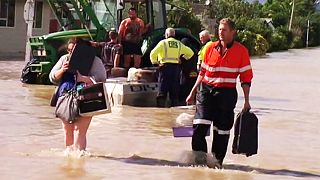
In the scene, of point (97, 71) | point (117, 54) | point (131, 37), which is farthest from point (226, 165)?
point (131, 37)

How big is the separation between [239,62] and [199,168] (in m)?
1.29

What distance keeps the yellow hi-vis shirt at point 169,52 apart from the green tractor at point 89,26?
2503mm

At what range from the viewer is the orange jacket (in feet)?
29.2

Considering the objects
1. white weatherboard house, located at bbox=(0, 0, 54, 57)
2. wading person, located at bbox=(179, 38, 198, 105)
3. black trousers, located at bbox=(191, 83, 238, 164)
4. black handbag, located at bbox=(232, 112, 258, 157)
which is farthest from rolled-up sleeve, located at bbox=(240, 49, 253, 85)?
white weatherboard house, located at bbox=(0, 0, 54, 57)

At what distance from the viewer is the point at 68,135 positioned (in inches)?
372

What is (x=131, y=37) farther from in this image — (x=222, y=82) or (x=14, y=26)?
(x=14, y=26)

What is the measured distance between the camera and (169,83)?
15859 millimetres

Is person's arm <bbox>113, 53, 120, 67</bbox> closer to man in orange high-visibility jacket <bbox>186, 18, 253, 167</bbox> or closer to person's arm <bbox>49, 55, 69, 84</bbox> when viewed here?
person's arm <bbox>49, 55, 69, 84</bbox>

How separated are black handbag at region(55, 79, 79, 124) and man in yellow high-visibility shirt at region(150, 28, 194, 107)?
6.29 meters

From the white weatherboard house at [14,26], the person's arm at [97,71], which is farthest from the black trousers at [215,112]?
the white weatherboard house at [14,26]

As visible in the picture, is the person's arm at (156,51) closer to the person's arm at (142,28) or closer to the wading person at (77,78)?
the person's arm at (142,28)

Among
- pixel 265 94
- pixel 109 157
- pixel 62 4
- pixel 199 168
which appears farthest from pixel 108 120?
pixel 265 94

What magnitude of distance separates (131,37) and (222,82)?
29.8 ft

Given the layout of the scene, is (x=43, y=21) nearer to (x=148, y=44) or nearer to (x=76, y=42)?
(x=148, y=44)
